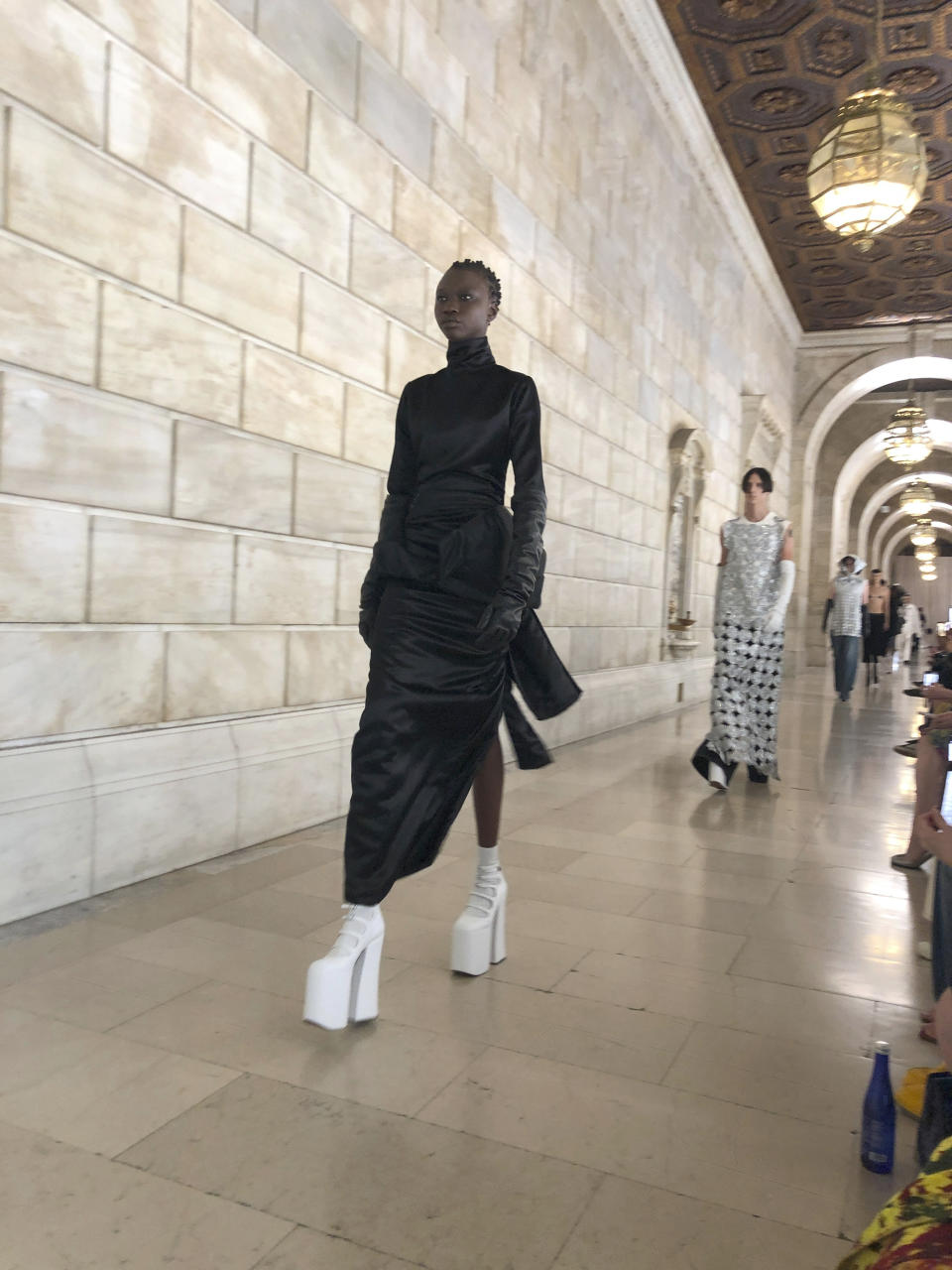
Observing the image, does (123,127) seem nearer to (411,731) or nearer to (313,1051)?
(411,731)

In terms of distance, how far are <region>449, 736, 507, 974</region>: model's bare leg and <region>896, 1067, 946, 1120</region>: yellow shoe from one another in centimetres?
113

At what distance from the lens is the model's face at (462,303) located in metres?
2.71

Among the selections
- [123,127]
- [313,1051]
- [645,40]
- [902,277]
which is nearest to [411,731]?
[313,1051]

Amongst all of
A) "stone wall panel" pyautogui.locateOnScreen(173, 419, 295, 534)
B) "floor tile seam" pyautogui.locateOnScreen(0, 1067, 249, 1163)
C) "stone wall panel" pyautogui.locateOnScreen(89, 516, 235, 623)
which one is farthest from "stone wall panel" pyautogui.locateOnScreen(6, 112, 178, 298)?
"floor tile seam" pyautogui.locateOnScreen(0, 1067, 249, 1163)

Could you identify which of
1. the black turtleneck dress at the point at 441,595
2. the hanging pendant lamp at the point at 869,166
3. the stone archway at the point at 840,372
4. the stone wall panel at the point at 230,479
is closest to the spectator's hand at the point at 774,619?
the hanging pendant lamp at the point at 869,166

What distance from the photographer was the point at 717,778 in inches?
245

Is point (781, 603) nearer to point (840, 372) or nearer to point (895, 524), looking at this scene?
point (840, 372)

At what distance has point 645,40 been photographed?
9.64 m

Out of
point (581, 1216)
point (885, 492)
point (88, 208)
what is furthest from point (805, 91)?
point (885, 492)

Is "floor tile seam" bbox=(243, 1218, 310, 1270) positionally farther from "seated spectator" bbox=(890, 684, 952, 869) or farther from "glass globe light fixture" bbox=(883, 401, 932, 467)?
"glass globe light fixture" bbox=(883, 401, 932, 467)

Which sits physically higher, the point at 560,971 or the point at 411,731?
the point at 411,731

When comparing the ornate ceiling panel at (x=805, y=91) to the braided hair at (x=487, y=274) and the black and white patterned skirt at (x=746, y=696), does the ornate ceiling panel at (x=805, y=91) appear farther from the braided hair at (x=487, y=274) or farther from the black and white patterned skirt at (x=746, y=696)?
Answer: the braided hair at (x=487, y=274)

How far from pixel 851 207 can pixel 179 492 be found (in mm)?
5642

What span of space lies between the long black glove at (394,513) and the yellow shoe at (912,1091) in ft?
5.44
